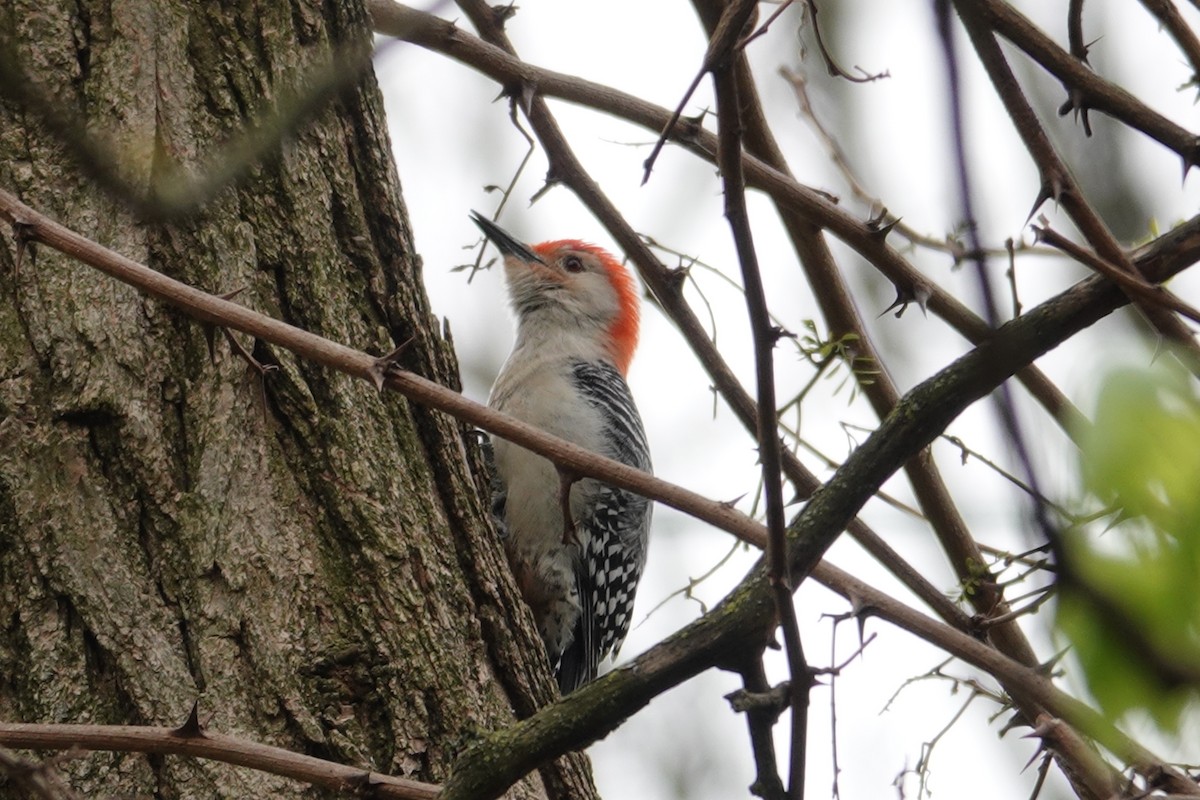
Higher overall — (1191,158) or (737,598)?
(1191,158)

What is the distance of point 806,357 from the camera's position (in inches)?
127

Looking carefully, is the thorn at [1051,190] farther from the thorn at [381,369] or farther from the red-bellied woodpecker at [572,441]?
the red-bellied woodpecker at [572,441]

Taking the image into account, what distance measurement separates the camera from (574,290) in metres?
6.36

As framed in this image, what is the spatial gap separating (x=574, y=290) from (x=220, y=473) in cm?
382

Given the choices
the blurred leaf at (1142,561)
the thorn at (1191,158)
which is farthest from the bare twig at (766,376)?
the thorn at (1191,158)

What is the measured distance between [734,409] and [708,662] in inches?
75.0

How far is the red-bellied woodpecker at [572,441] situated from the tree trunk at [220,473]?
178 cm

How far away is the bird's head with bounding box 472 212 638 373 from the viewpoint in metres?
6.26

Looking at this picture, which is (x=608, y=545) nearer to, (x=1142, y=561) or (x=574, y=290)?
(x=574, y=290)

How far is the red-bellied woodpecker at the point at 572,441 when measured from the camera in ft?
16.9

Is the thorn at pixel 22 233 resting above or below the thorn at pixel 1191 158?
above

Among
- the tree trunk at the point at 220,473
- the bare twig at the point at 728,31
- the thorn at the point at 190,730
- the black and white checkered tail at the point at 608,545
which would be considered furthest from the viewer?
the black and white checkered tail at the point at 608,545

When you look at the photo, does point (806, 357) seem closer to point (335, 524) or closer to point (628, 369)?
point (335, 524)

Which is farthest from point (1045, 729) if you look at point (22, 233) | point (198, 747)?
point (22, 233)
